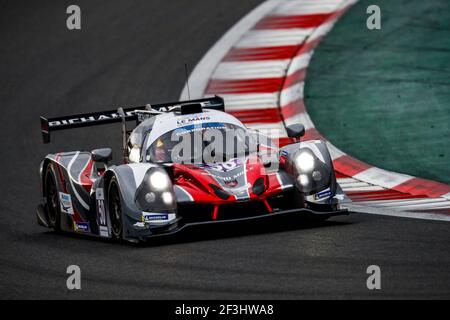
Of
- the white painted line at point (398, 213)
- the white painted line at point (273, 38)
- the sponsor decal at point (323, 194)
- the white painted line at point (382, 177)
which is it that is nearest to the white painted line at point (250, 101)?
the white painted line at point (273, 38)

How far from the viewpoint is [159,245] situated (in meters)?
10.6

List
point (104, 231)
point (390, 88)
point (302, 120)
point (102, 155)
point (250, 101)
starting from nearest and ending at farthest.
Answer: point (104, 231), point (102, 155), point (302, 120), point (390, 88), point (250, 101)

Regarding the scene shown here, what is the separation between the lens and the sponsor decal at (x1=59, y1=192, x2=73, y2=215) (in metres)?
12.1

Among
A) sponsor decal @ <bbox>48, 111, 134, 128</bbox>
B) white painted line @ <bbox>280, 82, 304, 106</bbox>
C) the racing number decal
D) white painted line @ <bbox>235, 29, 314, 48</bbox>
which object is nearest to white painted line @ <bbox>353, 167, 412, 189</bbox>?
the racing number decal

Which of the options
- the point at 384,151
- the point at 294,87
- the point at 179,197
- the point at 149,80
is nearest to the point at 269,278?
the point at 179,197

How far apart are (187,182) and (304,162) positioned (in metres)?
1.08

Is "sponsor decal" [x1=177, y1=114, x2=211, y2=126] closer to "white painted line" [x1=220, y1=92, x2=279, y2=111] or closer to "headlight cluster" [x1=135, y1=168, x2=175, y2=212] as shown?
"headlight cluster" [x1=135, y1=168, x2=175, y2=212]

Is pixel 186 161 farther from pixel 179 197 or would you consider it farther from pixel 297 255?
pixel 297 255

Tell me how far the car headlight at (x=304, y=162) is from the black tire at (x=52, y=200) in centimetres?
280

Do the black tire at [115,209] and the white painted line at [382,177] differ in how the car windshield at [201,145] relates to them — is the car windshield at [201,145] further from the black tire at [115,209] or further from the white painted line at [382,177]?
the white painted line at [382,177]

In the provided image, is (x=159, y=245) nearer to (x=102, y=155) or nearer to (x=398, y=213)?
(x=102, y=155)

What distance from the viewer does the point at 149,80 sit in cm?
1858

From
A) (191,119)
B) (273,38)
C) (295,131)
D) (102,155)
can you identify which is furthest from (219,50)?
(102,155)
